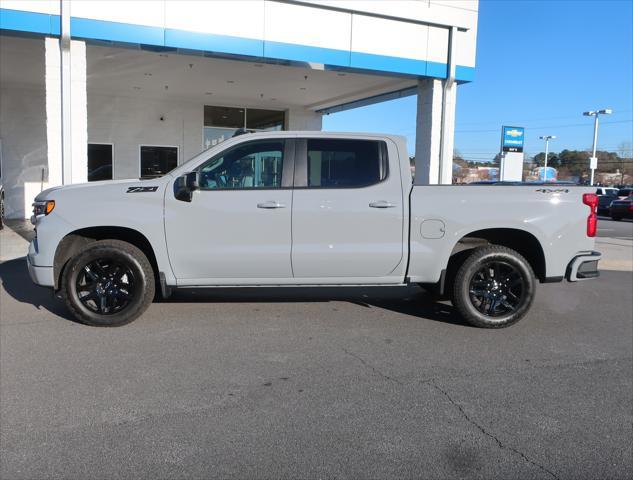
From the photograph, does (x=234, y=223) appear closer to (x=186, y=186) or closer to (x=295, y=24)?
(x=186, y=186)

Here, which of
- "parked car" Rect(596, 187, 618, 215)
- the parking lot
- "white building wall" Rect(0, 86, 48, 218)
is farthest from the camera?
"parked car" Rect(596, 187, 618, 215)

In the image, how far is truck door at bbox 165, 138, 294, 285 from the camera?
564cm

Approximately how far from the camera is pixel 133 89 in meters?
17.8

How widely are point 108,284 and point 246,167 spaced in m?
1.93

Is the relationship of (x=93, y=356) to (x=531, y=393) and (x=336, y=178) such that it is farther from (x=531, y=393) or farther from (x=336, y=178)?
(x=531, y=393)

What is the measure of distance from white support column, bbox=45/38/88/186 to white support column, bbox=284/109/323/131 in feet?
36.7

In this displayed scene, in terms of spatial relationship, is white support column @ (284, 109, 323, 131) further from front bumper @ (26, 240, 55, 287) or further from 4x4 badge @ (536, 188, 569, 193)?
front bumper @ (26, 240, 55, 287)

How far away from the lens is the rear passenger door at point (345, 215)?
571cm

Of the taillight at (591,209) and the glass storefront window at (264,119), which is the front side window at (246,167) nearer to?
the taillight at (591,209)

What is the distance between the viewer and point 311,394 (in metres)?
4.14

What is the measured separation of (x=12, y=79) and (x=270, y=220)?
14339 mm

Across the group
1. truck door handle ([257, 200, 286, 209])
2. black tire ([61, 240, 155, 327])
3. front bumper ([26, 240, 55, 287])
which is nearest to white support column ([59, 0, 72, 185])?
front bumper ([26, 240, 55, 287])

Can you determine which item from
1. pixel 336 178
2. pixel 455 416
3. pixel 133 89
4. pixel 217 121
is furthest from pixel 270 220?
pixel 217 121

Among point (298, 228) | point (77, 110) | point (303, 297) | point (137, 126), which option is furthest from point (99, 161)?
point (298, 228)
